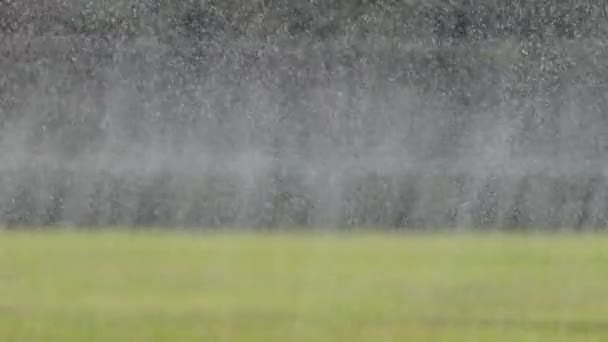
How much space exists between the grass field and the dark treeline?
509mm

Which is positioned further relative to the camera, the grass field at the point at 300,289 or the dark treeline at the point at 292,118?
the dark treeline at the point at 292,118

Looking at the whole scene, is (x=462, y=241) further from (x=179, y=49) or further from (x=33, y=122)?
(x=33, y=122)

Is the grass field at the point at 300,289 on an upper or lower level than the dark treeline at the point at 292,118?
lower

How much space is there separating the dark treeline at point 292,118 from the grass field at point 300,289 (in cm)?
51

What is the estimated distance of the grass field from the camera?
3.38 metres

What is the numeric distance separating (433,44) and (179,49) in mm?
1067

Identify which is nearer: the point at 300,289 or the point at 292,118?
the point at 300,289

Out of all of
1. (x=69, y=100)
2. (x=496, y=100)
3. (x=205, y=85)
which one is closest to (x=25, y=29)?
(x=69, y=100)

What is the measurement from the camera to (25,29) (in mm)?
5836

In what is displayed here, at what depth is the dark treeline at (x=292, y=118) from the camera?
5770mm

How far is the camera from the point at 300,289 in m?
3.97

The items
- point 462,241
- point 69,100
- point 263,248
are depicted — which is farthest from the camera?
point 69,100

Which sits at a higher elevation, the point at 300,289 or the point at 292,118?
the point at 292,118

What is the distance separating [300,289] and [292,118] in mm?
1954
